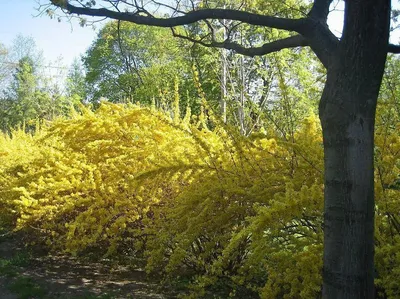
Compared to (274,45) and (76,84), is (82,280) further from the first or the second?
(76,84)

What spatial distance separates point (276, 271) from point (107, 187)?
2940 mm

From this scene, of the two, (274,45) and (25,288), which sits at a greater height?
(274,45)

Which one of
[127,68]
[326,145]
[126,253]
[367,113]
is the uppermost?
[127,68]

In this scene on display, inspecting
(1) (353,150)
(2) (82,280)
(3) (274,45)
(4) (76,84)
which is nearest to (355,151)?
(1) (353,150)

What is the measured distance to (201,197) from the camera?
4105 mm

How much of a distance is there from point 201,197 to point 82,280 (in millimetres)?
2417

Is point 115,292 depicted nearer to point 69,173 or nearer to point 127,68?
point 69,173

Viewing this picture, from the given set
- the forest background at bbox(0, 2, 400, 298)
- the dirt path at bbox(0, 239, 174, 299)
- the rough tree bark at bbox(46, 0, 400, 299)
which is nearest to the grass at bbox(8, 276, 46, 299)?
the dirt path at bbox(0, 239, 174, 299)

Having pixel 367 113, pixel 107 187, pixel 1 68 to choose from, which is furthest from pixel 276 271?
pixel 1 68

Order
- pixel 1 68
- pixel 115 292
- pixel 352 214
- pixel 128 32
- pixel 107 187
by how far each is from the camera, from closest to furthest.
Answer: pixel 352 214
pixel 115 292
pixel 107 187
pixel 128 32
pixel 1 68

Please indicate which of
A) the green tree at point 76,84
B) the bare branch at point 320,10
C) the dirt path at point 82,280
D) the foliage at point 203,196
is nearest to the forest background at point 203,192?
the foliage at point 203,196

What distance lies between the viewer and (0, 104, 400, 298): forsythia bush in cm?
318

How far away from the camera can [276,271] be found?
3.36 meters

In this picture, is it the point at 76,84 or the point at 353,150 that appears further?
the point at 76,84
